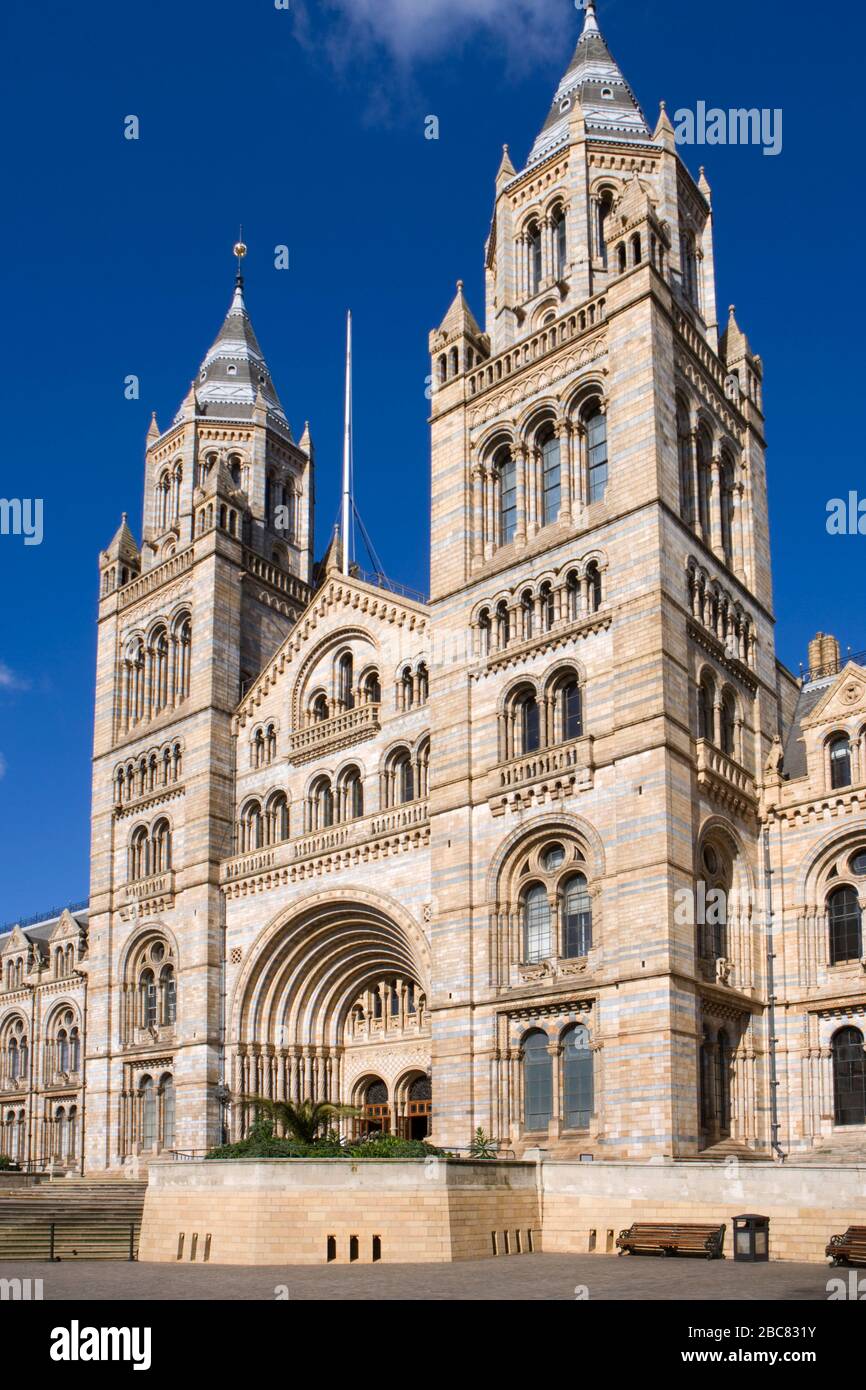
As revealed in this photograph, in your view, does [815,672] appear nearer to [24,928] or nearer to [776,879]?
[776,879]

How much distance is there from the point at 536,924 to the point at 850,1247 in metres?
12.9

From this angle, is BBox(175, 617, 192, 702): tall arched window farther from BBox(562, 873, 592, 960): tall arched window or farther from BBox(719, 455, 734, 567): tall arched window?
BBox(562, 873, 592, 960): tall arched window

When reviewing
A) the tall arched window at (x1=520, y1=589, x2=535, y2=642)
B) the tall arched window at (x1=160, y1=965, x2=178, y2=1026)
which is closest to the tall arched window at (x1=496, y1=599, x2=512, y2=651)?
the tall arched window at (x1=520, y1=589, x2=535, y2=642)

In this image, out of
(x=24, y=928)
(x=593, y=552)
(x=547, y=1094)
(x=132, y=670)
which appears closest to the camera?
(x=547, y=1094)

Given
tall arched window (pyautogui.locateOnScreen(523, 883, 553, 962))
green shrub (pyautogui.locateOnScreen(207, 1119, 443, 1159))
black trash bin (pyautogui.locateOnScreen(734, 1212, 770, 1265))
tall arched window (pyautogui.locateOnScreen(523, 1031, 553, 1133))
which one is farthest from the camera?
tall arched window (pyautogui.locateOnScreen(523, 883, 553, 962))

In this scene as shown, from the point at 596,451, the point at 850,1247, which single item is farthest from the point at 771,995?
the point at 596,451

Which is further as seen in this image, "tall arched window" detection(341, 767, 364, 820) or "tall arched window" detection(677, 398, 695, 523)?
"tall arched window" detection(341, 767, 364, 820)

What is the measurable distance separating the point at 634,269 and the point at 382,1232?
2623 centimetres

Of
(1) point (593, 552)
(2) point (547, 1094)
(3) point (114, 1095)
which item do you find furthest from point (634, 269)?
(3) point (114, 1095)

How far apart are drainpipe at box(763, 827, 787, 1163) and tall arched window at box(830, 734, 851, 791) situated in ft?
7.75

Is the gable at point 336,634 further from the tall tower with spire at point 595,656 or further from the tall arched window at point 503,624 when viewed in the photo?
the tall arched window at point 503,624

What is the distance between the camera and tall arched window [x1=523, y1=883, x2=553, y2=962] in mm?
38125

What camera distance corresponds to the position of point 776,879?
40.1 m

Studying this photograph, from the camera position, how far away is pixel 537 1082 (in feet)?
122
